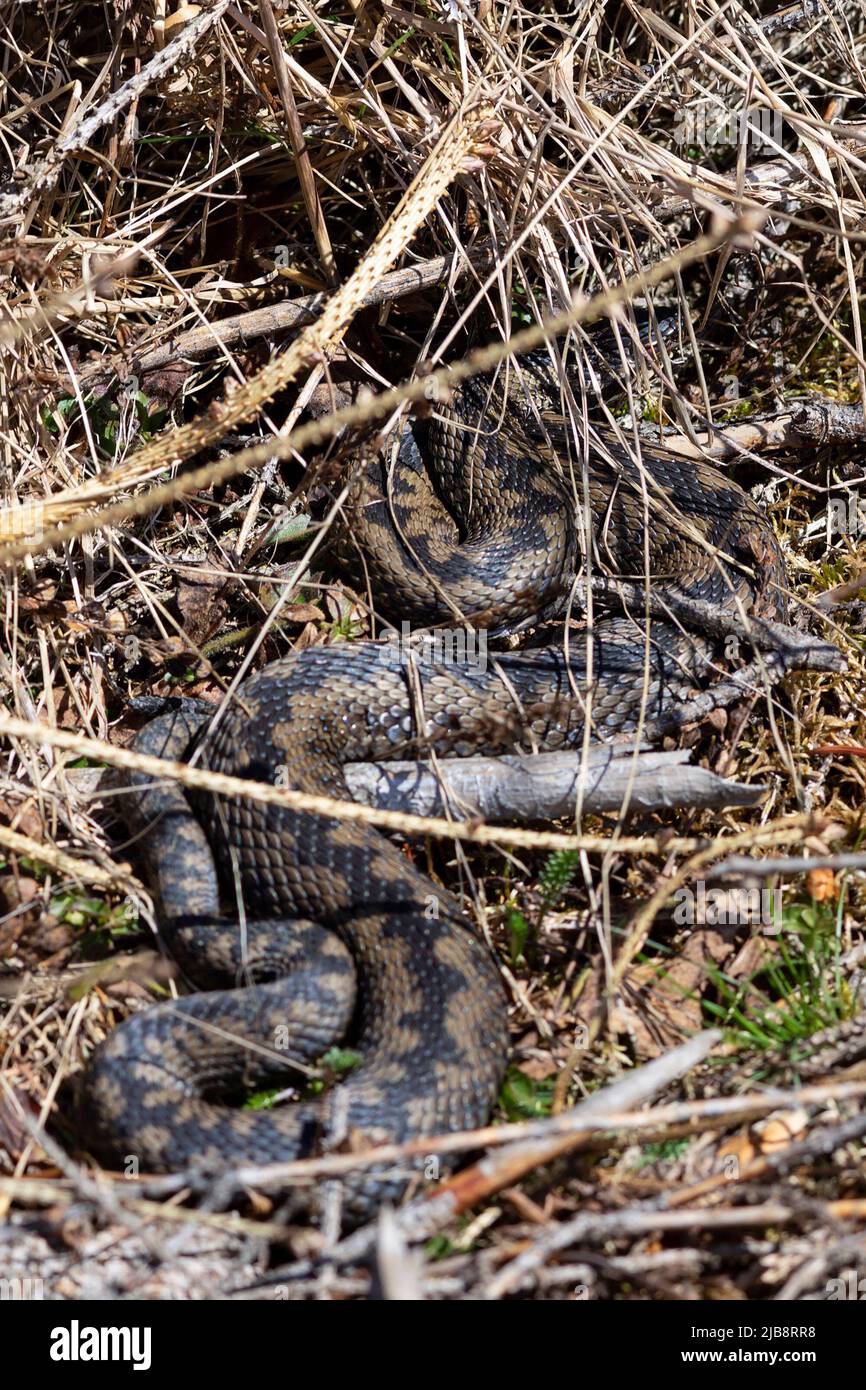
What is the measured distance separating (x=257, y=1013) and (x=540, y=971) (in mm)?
1105

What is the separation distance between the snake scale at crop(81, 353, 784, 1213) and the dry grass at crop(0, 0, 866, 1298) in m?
0.24

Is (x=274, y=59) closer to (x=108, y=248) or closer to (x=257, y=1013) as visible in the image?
(x=108, y=248)

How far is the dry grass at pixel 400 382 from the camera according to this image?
4.07 meters

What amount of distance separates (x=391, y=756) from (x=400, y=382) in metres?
1.94

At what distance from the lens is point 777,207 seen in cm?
596

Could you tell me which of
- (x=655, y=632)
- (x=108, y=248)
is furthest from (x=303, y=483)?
(x=655, y=632)

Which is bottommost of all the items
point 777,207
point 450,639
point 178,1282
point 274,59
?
point 178,1282

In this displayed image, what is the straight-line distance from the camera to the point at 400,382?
5762 millimetres

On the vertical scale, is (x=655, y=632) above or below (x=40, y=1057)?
above

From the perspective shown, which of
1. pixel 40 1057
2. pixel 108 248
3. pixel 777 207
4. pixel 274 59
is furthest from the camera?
pixel 777 207

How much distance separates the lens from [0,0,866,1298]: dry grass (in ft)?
13.4

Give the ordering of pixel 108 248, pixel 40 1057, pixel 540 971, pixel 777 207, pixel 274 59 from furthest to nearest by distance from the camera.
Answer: pixel 777 207
pixel 108 248
pixel 274 59
pixel 540 971
pixel 40 1057

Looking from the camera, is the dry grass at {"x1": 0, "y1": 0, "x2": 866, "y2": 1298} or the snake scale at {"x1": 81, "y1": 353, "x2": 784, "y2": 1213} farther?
the dry grass at {"x1": 0, "y1": 0, "x2": 866, "y2": 1298}

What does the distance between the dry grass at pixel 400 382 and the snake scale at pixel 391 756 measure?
0.80 ft
